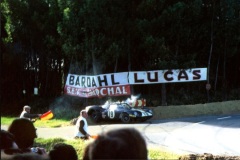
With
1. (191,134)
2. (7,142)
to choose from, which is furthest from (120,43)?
(7,142)

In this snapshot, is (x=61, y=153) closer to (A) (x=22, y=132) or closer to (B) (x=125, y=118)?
(A) (x=22, y=132)

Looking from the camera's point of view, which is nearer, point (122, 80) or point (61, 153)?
point (61, 153)

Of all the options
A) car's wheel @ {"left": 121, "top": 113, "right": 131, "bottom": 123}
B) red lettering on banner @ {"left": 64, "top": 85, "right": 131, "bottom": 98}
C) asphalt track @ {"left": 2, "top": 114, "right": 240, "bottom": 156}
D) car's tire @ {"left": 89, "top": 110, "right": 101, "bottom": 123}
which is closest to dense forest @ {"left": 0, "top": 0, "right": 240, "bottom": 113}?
red lettering on banner @ {"left": 64, "top": 85, "right": 131, "bottom": 98}

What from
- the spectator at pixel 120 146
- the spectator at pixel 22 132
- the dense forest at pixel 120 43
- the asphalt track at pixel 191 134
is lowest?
the asphalt track at pixel 191 134

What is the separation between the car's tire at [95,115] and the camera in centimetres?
2269

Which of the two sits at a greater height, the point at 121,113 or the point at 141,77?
the point at 141,77

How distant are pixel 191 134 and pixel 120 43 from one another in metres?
12.9

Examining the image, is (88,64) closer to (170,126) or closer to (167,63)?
(167,63)

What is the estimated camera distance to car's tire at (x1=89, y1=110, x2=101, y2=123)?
22.7m

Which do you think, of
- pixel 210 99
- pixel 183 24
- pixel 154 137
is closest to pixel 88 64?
pixel 183 24

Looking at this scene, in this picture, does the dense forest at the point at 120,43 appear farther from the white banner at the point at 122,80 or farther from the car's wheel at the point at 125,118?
the car's wheel at the point at 125,118

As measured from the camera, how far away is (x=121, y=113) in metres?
22.1

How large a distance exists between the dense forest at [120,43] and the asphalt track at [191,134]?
305 inches

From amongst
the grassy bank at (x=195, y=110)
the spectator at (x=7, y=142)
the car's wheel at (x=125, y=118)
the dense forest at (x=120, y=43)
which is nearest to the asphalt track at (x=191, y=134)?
the car's wheel at (x=125, y=118)
